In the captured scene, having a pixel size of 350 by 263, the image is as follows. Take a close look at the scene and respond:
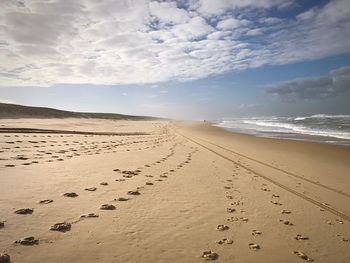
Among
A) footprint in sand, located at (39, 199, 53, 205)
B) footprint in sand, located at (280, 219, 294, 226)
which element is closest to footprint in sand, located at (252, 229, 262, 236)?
footprint in sand, located at (280, 219, 294, 226)

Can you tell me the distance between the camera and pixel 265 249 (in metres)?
3.93

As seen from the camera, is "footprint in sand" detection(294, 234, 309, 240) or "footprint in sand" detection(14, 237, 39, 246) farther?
"footprint in sand" detection(294, 234, 309, 240)

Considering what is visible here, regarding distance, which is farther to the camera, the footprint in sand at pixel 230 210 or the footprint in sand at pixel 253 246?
the footprint in sand at pixel 230 210

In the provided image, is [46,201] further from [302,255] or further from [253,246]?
[302,255]

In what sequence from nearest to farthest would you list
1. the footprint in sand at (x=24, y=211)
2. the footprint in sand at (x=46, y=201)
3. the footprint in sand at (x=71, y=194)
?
1. the footprint in sand at (x=24, y=211)
2. the footprint in sand at (x=46, y=201)
3. the footprint in sand at (x=71, y=194)

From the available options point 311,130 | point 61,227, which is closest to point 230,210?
point 61,227

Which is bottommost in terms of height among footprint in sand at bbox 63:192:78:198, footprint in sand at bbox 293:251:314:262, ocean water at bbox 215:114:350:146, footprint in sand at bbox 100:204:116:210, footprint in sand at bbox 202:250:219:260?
footprint in sand at bbox 293:251:314:262

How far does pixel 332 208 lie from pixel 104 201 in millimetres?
5044

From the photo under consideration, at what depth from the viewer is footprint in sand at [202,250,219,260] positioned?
3.56 meters

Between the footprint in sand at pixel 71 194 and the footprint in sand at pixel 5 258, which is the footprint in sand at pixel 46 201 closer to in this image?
the footprint in sand at pixel 71 194

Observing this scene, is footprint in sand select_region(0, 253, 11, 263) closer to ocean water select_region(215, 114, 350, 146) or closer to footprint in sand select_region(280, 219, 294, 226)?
footprint in sand select_region(280, 219, 294, 226)

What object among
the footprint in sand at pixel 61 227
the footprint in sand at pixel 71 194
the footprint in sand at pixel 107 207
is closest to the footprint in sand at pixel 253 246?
the footprint in sand at pixel 107 207

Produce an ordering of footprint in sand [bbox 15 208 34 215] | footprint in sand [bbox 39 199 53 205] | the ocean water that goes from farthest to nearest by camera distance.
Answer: the ocean water < footprint in sand [bbox 39 199 53 205] < footprint in sand [bbox 15 208 34 215]

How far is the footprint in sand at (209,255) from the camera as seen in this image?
356cm
